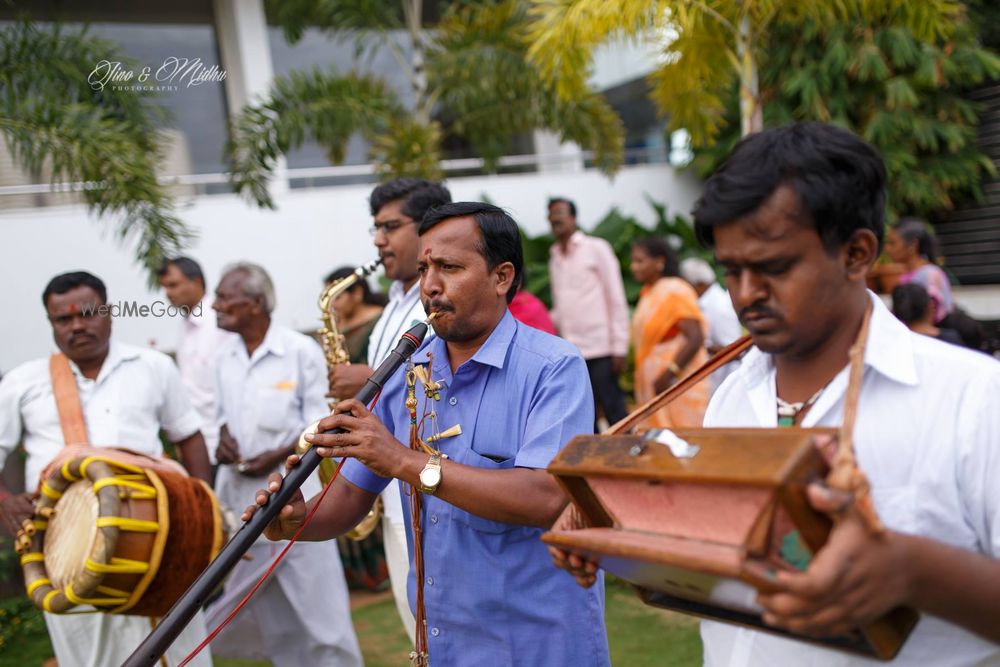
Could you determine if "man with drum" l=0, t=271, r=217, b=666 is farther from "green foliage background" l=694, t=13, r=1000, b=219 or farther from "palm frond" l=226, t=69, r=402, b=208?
"green foliage background" l=694, t=13, r=1000, b=219

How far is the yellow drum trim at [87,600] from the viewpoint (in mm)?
2977

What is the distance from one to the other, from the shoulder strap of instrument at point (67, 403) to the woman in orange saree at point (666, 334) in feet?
11.3

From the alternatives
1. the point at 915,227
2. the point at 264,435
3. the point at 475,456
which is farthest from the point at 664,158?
the point at 475,456

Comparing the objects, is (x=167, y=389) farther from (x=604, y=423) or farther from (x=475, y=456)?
(x=604, y=423)

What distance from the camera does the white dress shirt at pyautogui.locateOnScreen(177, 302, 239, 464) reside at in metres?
5.84

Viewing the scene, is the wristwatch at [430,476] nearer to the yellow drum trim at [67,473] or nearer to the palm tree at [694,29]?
the yellow drum trim at [67,473]

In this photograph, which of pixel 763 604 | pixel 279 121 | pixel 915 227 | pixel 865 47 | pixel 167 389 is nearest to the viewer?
pixel 763 604

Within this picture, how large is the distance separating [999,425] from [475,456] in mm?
1248

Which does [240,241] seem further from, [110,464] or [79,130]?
[110,464]

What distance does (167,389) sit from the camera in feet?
13.2

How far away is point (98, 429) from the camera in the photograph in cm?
372

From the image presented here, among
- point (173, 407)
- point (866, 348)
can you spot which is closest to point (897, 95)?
point (173, 407)

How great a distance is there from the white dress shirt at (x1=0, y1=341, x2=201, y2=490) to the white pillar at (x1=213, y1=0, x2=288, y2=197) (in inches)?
277

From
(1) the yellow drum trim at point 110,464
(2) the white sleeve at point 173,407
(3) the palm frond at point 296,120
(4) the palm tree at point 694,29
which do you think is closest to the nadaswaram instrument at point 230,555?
(1) the yellow drum trim at point 110,464
